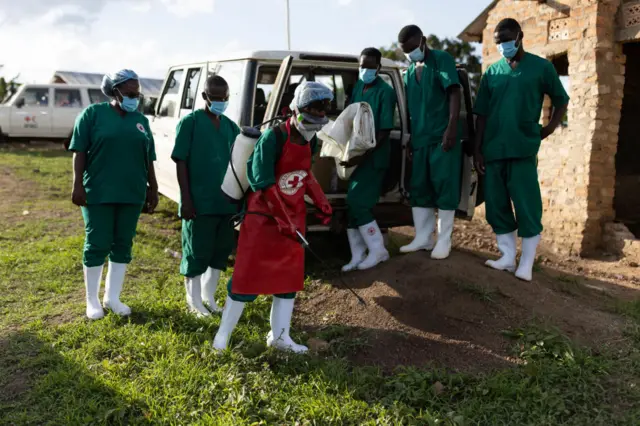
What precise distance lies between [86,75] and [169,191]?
18.5 m

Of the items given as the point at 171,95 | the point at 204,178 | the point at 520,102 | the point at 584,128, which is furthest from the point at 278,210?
the point at 584,128

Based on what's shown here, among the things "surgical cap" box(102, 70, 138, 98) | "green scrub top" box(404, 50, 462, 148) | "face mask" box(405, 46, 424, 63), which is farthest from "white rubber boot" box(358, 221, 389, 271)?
"surgical cap" box(102, 70, 138, 98)

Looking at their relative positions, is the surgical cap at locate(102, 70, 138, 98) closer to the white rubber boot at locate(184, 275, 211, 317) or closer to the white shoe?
the white rubber boot at locate(184, 275, 211, 317)

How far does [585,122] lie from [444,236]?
12.9 feet

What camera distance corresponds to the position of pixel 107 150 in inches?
171

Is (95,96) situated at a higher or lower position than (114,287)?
higher

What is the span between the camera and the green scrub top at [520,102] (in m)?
4.73

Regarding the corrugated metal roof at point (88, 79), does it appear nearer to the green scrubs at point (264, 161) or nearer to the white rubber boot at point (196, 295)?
the white rubber boot at point (196, 295)

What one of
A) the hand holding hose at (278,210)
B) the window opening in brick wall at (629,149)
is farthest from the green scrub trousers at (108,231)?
the window opening in brick wall at (629,149)

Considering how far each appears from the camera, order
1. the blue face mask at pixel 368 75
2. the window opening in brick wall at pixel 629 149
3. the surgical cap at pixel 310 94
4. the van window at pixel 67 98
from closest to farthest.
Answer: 1. the surgical cap at pixel 310 94
2. the blue face mask at pixel 368 75
3. the window opening in brick wall at pixel 629 149
4. the van window at pixel 67 98

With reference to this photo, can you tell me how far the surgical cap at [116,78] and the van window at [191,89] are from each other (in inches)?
67.5

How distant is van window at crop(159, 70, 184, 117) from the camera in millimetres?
6707

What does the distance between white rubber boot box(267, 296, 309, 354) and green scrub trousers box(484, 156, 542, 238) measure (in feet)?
6.81

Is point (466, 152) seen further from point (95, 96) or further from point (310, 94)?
point (95, 96)
